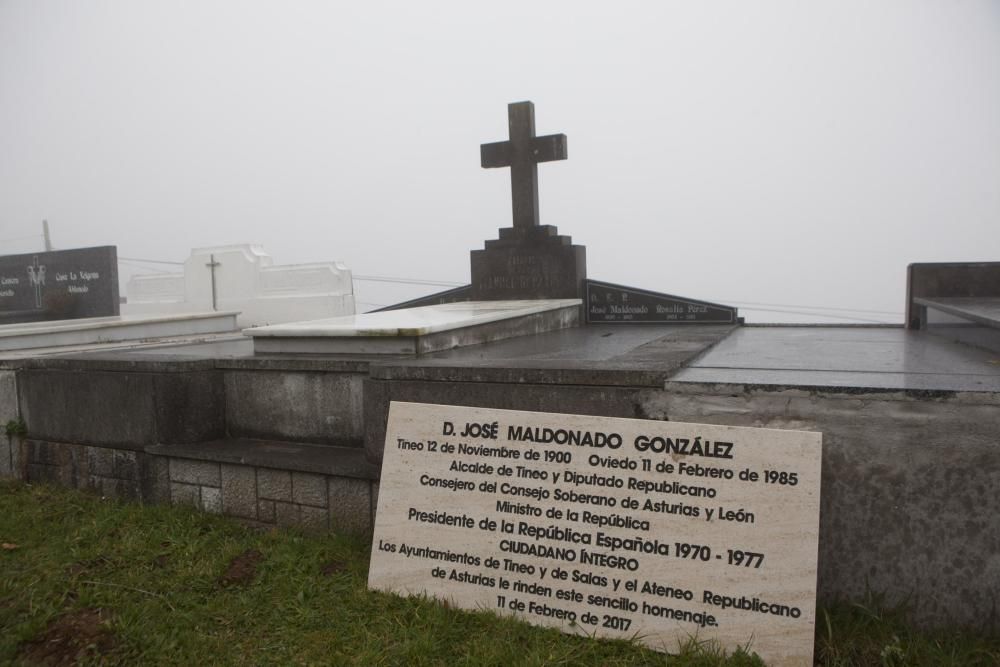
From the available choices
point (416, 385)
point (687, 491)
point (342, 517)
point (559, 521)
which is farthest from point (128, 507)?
point (687, 491)

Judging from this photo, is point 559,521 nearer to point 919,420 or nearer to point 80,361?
point 919,420

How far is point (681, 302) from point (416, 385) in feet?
12.7

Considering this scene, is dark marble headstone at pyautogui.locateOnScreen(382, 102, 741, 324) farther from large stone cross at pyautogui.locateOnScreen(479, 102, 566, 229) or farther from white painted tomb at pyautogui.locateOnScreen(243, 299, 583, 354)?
white painted tomb at pyautogui.locateOnScreen(243, 299, 583, 354)

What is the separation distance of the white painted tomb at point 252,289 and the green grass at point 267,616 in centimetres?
780

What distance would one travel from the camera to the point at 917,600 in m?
2.17

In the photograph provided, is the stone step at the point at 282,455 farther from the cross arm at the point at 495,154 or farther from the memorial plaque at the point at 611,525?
the cross arm at the point at 495,154

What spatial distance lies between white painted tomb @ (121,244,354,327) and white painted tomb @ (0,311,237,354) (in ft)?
11.1

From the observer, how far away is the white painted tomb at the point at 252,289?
10836 mm

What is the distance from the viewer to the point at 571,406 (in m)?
2.63

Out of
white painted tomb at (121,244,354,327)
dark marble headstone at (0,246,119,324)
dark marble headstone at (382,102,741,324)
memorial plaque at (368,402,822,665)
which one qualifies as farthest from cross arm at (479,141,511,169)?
white painted tomb at (121,244,354,327)

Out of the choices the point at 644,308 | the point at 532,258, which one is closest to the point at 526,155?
the point at 532,258

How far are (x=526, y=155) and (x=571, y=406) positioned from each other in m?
4.44

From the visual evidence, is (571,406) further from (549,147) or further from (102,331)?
(102,331)

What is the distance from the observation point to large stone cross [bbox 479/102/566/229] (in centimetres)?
654
